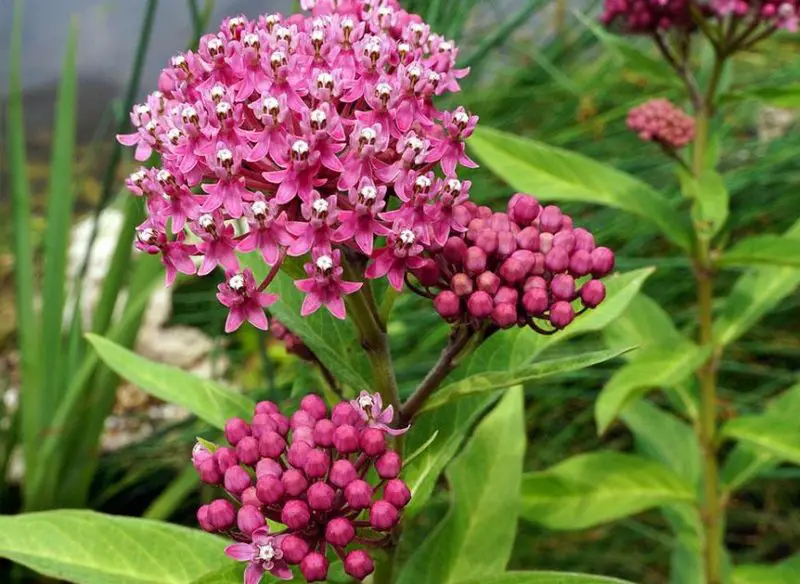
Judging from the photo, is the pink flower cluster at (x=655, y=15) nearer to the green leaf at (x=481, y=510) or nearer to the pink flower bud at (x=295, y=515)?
the green leaf at (x=481, y=510)

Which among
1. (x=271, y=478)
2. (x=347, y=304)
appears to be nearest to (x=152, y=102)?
(x=347, y=304)

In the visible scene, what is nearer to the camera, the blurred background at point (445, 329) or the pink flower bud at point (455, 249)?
the pink flower bud at point (455, 249)

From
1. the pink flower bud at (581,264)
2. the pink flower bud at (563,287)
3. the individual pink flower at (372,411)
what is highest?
the pink flower bud at (581,264)

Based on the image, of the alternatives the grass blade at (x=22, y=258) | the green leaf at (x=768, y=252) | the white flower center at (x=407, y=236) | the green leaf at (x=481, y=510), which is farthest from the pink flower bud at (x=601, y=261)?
the grass blade at (x=22, y=258)

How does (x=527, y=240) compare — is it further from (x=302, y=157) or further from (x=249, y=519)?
(x=249, y=519)

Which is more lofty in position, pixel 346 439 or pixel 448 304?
pixel 448 304

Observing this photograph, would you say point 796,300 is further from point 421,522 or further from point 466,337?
point 466,337

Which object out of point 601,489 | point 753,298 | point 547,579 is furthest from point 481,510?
point 753,298
